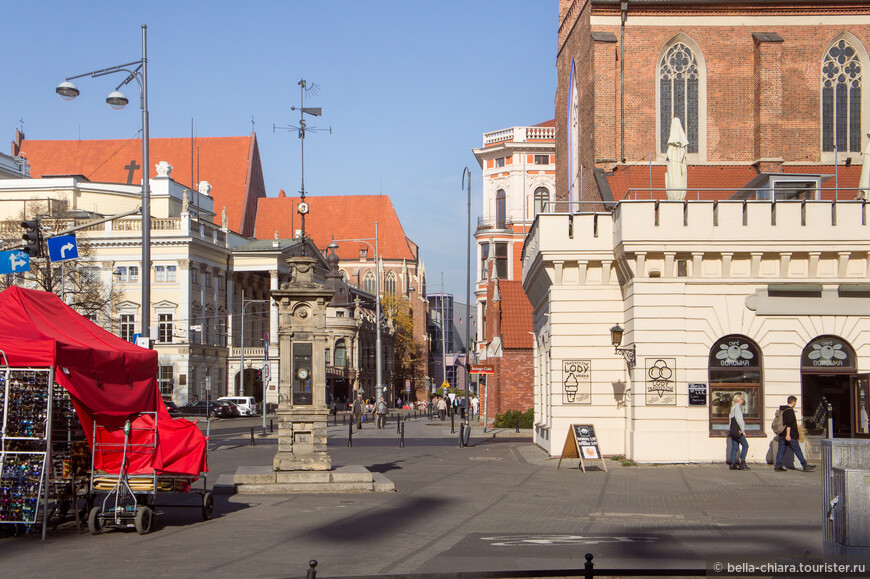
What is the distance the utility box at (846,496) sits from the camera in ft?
26.1

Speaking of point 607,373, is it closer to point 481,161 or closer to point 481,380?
point 481,380

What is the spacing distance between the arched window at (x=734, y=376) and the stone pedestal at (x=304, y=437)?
1048cm

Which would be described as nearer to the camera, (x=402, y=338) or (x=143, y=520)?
(x=143, y=520)

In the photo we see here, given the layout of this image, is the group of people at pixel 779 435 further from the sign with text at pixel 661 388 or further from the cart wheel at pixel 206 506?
the cart wheel at pixel 206 506

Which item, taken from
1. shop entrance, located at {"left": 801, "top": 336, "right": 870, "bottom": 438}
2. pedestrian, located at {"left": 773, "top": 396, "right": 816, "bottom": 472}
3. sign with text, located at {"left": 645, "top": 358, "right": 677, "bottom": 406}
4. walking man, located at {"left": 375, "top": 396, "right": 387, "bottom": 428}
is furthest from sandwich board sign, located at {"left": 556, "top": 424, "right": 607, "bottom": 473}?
walking man, located at {"left": 375, "top": 396, "right": 387, "bottom": 428}

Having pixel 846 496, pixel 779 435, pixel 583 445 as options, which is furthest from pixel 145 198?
pixel 846 496

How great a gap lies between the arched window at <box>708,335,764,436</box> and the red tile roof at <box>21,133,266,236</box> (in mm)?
79725

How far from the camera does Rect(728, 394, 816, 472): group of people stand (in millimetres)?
22500

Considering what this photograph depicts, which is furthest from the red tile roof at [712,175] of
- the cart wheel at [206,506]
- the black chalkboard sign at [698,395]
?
the cart wheel at [206,506]

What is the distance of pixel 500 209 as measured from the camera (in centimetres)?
7869

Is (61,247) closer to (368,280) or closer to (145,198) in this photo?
(145,198)

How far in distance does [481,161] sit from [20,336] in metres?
69.2

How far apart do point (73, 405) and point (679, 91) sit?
76.4ft

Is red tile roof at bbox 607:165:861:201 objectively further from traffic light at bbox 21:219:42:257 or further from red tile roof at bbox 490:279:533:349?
traffic light at bbox 21:219:42:257
